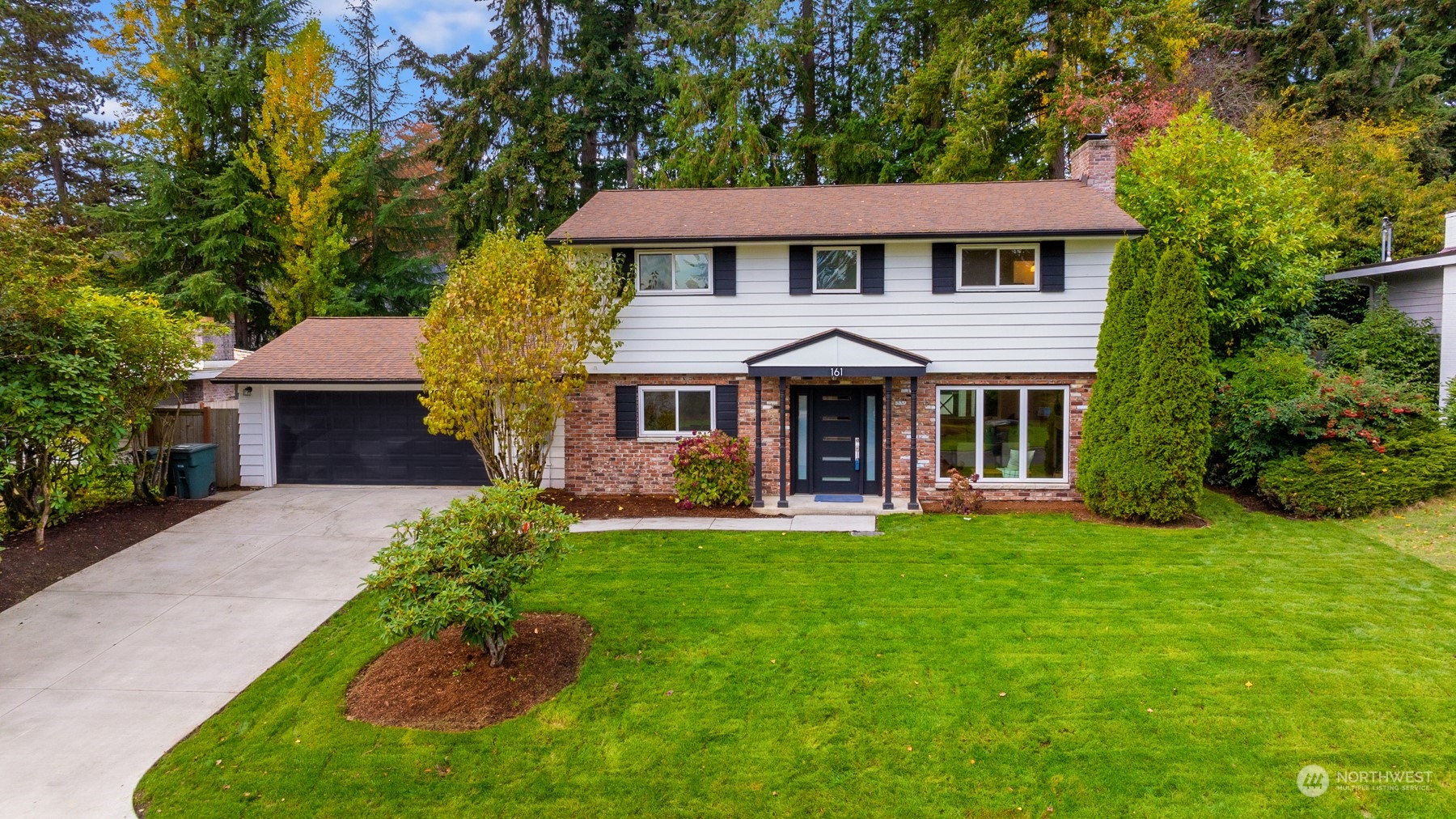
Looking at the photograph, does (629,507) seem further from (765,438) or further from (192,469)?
(192,469)

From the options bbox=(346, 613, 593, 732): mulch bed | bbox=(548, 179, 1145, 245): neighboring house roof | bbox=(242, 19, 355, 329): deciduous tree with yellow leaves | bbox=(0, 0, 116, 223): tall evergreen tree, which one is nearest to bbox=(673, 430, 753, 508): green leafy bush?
bbox=(548, 179, 1145, 245): neighboring house roof

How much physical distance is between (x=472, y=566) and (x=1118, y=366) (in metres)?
9.61

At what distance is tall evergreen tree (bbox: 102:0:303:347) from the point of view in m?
20.4

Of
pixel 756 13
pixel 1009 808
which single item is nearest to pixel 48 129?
pixel 756 13

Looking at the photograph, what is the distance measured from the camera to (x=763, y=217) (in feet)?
42.2

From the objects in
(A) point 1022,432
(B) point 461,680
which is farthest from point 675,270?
(B) point 461,680

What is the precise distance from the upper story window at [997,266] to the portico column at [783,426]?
3.37 metres

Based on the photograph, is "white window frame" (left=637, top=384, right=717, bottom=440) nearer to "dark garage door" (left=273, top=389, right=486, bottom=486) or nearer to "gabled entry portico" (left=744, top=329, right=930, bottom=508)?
"gabled entry portico" (left=744, top=329, right=930, bottom=508)

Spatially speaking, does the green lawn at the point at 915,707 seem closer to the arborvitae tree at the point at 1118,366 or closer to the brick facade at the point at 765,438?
the arborvitae tree at the point at 1118,366

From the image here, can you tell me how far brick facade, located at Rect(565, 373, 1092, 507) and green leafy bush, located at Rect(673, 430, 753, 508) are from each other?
50 centimetres

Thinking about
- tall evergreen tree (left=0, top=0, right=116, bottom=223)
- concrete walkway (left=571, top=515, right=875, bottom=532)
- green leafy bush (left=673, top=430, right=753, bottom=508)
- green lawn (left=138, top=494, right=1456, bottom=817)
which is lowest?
green lawn (left=138, top=494, right=1456, bottom=817)

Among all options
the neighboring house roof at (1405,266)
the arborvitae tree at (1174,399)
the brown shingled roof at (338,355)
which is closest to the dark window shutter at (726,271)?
the brown shingled roof at (338,355)

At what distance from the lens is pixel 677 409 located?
498 inches

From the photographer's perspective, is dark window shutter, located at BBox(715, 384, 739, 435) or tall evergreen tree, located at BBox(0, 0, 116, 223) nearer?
dark window shutter, located at BBox(715, 384, 739, 435)
